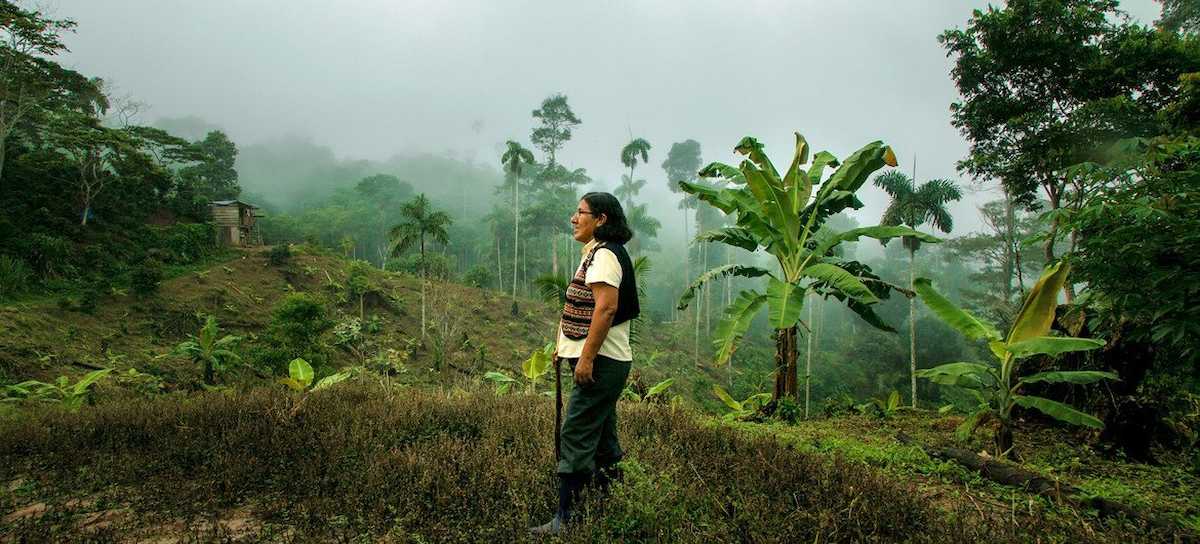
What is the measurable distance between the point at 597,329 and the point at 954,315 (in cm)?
392

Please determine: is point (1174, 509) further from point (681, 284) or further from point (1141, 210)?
point (681, 284)

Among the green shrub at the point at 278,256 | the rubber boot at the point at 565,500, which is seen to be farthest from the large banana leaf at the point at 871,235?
the green shrub at the point at 278,256

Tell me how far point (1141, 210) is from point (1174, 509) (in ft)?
6.23

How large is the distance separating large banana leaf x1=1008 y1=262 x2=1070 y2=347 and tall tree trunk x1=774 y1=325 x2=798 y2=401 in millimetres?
2390

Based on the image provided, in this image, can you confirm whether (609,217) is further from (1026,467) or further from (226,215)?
(226,215)

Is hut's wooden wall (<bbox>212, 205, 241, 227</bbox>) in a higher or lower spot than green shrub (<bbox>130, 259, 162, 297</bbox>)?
higher

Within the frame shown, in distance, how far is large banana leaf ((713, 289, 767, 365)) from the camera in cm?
558

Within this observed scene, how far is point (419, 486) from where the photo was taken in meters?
2.85

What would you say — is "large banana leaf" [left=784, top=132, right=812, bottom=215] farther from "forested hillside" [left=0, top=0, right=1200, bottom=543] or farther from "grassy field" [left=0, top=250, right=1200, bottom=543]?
"grassy field" [left=0, top=250, right=1200, bottom=543]

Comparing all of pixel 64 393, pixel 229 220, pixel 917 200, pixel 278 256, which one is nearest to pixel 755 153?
pixel 64 393

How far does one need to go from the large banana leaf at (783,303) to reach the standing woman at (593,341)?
2891mm

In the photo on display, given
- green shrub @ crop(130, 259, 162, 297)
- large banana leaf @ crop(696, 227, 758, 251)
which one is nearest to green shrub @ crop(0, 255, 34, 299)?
green shrub @ crop(130, 259, 162, 297)

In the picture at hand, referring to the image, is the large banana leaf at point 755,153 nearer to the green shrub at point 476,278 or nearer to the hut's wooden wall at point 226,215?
the green shrub at point 476,278

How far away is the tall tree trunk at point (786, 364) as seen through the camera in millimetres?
6371
